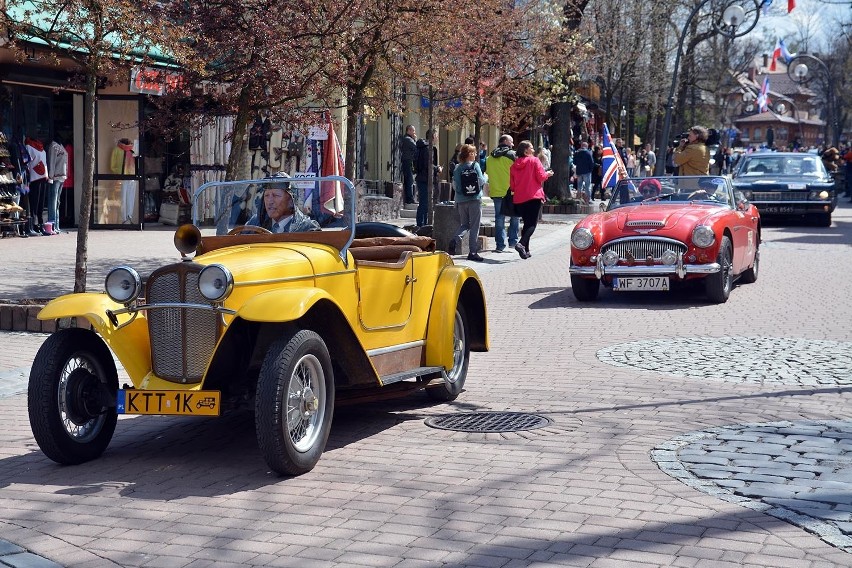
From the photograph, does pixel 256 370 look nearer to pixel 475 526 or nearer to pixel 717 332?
pixel 475 526

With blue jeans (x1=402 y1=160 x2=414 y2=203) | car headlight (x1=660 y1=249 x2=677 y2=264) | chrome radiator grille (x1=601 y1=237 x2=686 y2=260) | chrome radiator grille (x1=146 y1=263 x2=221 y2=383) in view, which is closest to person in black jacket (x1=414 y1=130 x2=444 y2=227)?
blue jeans (x1=402 y1=160 x2=414 y2=203)

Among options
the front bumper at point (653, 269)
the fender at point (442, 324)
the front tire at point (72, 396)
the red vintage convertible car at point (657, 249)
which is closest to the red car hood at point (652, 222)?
the red vintage convertible car at point (657, 249)

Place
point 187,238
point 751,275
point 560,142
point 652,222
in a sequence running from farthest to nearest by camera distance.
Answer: point 560,142 < point 751,275 < point 652,222 < point 187,238

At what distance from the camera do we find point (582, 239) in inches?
516

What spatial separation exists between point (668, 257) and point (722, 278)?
715mm

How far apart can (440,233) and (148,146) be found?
776cm

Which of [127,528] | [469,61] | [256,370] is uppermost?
[469,61]

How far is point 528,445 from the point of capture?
6.51 m

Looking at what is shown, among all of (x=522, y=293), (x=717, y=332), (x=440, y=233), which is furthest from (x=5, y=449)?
(x=440, y=233)

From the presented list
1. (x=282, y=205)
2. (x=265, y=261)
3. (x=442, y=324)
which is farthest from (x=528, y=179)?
(x=265, y=261)

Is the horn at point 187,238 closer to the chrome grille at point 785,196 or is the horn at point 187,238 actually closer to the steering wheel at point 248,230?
the steering wheel at point 248,230

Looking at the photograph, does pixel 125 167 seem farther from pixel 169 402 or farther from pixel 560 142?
pixel 169 402

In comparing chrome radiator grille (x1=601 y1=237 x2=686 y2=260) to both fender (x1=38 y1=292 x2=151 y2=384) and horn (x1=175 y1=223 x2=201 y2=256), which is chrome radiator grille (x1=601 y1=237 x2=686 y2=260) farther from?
fender (x1=38 y1=292 x2=151 y2=384)

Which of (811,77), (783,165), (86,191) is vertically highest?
(811,77)
